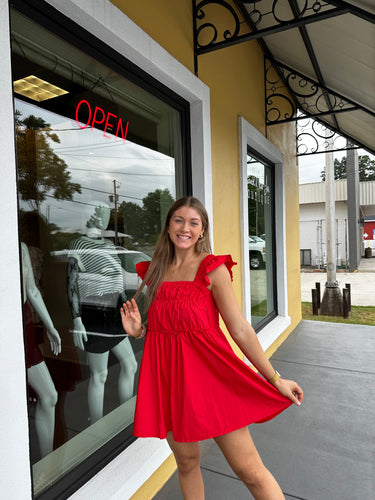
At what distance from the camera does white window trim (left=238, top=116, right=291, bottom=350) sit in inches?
148

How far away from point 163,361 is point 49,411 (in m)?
0.67

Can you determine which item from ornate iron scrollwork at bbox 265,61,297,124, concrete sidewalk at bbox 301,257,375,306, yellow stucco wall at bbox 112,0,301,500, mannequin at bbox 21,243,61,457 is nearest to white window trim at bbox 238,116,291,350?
yellow stucco wall at bbox 112,0,301,500

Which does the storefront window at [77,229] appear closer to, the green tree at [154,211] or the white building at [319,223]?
the green tree at [154,211]

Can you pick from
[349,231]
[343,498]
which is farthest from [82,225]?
[349,231]

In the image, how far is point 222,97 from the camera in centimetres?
338

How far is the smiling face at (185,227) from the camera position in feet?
Result: 5.18

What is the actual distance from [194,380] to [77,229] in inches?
38.5

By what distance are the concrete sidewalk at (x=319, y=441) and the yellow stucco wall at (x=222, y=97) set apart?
363 millimetres

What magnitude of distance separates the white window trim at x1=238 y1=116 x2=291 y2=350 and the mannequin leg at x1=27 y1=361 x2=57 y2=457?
2456 mm

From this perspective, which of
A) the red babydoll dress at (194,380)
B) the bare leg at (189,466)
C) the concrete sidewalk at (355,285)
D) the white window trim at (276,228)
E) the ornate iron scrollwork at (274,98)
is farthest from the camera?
the concrete sidewalk at (355,285)

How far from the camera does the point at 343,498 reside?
6.79 ft

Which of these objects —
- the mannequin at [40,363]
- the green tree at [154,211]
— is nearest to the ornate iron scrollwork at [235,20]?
the green tree at [154,211]

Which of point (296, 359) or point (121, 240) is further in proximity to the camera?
point (296, 359)

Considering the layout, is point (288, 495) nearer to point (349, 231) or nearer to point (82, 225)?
point (82, 225)
